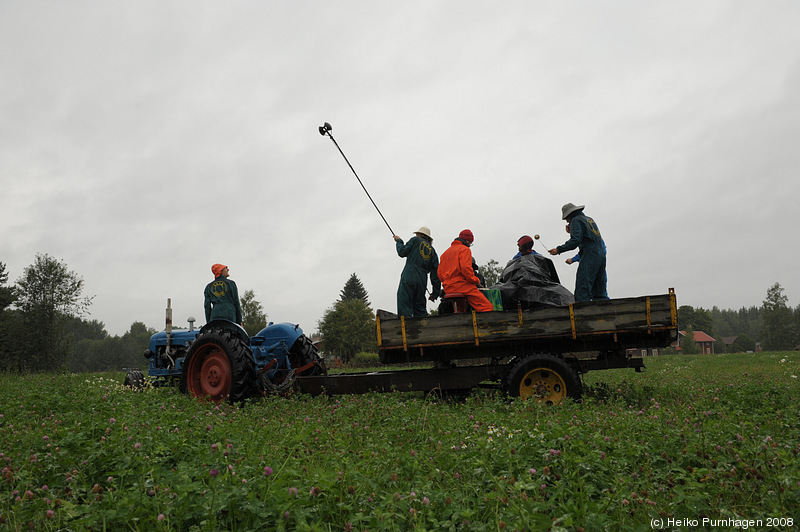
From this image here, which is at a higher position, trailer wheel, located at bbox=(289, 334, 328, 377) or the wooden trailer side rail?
the wooden trailer side rail

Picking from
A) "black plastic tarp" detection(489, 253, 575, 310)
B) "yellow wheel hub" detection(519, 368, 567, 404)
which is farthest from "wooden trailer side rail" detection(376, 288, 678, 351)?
"black plastic tarp" detection(489, 253, 575, 310)

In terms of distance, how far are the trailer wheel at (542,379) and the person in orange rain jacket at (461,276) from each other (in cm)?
103

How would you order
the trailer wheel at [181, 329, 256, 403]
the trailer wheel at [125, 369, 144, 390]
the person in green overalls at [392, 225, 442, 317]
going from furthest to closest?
the trailer wheel at [125, 369, 144, 390] < the person in green overalls at [392, 225, 442, 317] < the trailer wheel at [181, 329, 256, 403]

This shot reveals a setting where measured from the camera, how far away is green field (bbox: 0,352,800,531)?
263 cm

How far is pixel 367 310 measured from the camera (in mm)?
54375

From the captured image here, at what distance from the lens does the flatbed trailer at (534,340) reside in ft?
20.7

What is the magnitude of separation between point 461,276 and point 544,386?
76.6 inches

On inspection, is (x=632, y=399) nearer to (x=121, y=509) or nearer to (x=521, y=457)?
(x=521, y=457)

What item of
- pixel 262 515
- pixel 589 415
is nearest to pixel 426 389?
pixel 589 415

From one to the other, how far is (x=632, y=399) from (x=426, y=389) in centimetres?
303

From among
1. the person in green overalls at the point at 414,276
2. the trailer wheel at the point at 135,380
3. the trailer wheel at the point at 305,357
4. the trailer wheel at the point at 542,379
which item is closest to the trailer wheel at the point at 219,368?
the trailer wheel at the point at 305,357

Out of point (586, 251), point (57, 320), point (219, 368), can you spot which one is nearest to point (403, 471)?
point (219, 368)

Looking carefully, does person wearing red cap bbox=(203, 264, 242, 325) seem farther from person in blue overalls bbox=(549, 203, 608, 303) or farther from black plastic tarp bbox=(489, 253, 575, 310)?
person in blue overalls bbox=(549, 203, 608, 303)

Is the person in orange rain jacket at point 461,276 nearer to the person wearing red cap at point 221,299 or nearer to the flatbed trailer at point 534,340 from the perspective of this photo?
the flatbed trailer at point 534,340
